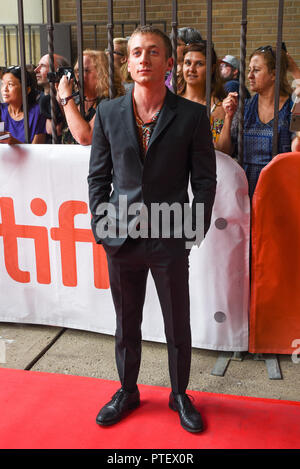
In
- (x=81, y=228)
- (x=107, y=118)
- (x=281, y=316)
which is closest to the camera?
(x=107, y=118)

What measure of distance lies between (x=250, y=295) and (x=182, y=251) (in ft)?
3.02

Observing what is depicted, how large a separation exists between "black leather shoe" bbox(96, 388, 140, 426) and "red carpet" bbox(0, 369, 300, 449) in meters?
0.03

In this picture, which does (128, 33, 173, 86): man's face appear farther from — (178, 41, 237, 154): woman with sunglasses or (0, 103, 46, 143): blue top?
(0, 103, 46, 143): blue top

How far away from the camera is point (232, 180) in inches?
109

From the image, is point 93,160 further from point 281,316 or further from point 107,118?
point 281,316

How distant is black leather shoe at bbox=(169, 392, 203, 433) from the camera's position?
87.3 inches

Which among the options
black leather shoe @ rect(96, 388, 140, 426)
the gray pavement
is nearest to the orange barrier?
the gray pavement

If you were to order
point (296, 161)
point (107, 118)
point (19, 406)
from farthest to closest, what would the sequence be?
1. point (296, 161)
2. point (19, 406)
3. point (107, 118)

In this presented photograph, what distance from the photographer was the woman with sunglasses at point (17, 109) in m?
3.58

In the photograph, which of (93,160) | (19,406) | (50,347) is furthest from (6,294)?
(93,160)

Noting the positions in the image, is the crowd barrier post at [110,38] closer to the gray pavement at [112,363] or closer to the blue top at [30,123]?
the blue top at [30,123]

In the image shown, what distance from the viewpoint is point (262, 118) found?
305cm

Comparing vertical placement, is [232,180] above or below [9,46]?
below

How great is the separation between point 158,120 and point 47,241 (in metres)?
1.46
